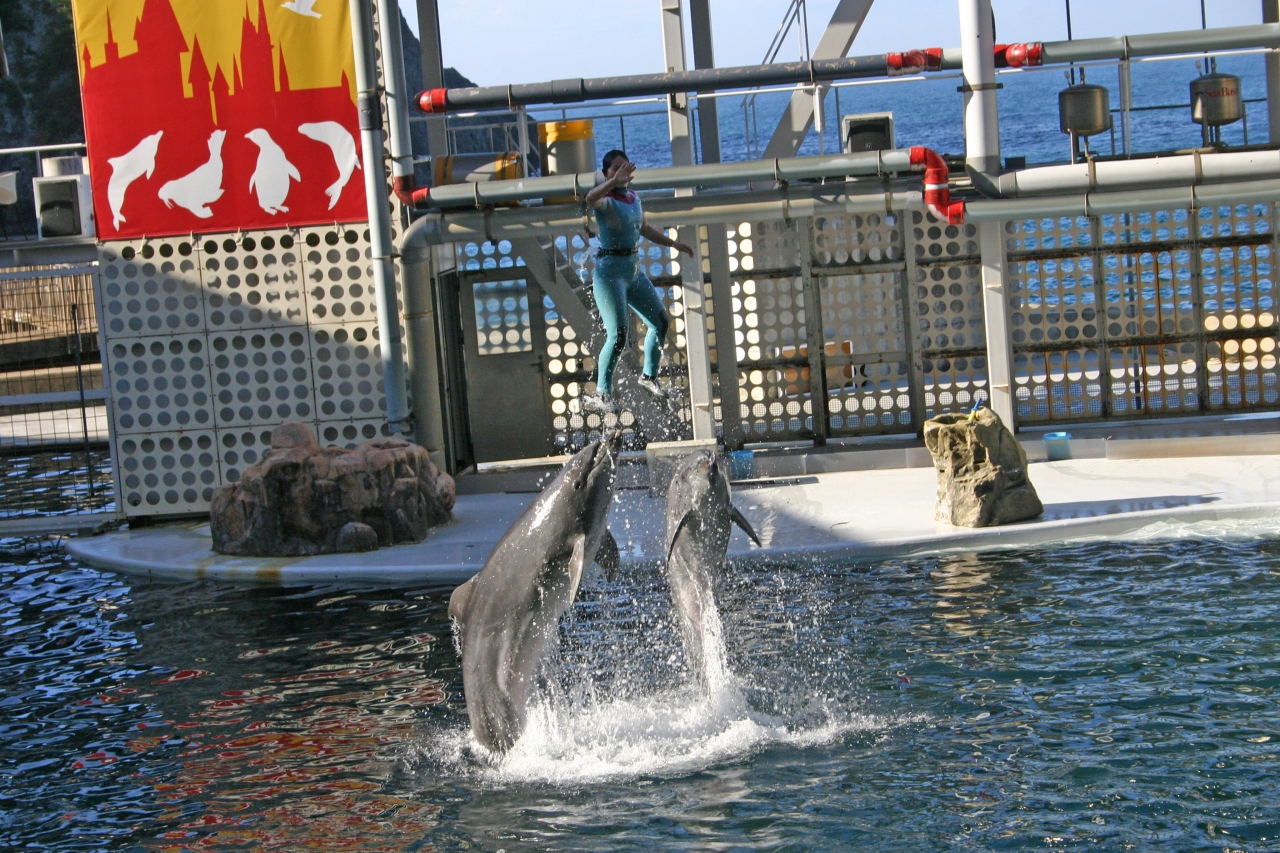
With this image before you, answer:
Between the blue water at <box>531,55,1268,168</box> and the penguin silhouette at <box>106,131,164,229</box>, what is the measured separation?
84.1 feet

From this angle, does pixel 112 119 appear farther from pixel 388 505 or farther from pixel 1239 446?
pixel 1239 446

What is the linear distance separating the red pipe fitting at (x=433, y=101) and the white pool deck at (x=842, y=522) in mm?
3060

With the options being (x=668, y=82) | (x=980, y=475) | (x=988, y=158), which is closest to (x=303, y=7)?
(x=668, y=82)

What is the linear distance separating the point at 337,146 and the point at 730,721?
21.7ft

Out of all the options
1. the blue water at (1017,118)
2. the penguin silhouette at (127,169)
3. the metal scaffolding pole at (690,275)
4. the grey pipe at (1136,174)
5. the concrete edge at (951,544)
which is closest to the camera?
the concrete edge at (951,544)

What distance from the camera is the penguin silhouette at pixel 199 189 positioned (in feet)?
35.0

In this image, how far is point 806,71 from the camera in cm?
998

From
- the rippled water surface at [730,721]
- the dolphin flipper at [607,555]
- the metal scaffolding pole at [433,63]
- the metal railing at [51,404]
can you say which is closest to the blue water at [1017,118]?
the metal railing at [51,404]

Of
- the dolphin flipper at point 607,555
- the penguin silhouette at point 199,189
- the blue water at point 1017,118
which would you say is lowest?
the dolphin flipper at point 607,555

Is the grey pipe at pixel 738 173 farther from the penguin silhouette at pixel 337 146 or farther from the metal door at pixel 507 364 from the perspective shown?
the metal door at pixel 507 364

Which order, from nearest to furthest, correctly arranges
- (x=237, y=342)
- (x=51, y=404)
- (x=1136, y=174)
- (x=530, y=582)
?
(x=530, y=582)
(x=1136, y=174)
(x=237, y=342)
(x=51, y=404)

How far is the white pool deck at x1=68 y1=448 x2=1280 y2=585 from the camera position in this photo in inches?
328

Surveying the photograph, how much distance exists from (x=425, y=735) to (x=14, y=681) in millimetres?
2486

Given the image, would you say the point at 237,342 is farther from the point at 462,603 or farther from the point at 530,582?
the point at 530,582
